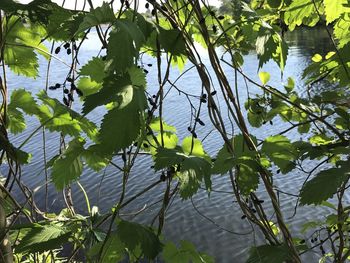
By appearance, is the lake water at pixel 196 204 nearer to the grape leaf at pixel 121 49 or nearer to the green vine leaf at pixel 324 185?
the green vine leaf at pixel 324 185

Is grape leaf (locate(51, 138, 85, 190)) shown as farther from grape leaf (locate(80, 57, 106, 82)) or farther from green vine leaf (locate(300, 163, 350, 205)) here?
green vine leaf (locate(300, 163, 350, 205))

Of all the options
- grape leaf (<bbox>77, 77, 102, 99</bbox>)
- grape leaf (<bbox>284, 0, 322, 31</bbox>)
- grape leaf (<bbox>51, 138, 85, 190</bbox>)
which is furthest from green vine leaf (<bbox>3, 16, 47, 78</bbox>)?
grape leaf (<bbox>284, 0, 322, 31</bbox>)

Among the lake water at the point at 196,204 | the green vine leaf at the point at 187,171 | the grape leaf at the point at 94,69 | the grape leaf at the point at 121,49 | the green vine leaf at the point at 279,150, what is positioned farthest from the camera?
the lake water at the point at 196,204

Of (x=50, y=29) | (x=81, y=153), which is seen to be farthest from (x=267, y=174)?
(x=50, y=29)

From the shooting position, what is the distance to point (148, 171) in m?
8.02

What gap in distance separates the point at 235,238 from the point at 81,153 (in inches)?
240

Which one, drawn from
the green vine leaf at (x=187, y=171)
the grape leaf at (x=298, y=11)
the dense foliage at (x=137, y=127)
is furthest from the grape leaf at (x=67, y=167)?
the grape leaf at (x=298, y=11)

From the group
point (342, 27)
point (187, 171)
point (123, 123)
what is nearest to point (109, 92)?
point (123, 123)

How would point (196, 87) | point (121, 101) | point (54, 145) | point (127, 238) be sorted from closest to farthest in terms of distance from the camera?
point (121, 101)
point (127, 238)
point (54, 145)
point (196, 87)

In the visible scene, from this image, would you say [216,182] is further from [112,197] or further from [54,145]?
[54,145]

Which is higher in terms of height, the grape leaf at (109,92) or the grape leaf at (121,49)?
the grape leaf at (121,49)

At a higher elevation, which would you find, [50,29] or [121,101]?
[50,29]

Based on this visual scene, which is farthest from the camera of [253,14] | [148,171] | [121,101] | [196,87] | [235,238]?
[196,87]

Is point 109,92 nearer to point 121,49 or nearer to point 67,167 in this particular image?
point 121,49
